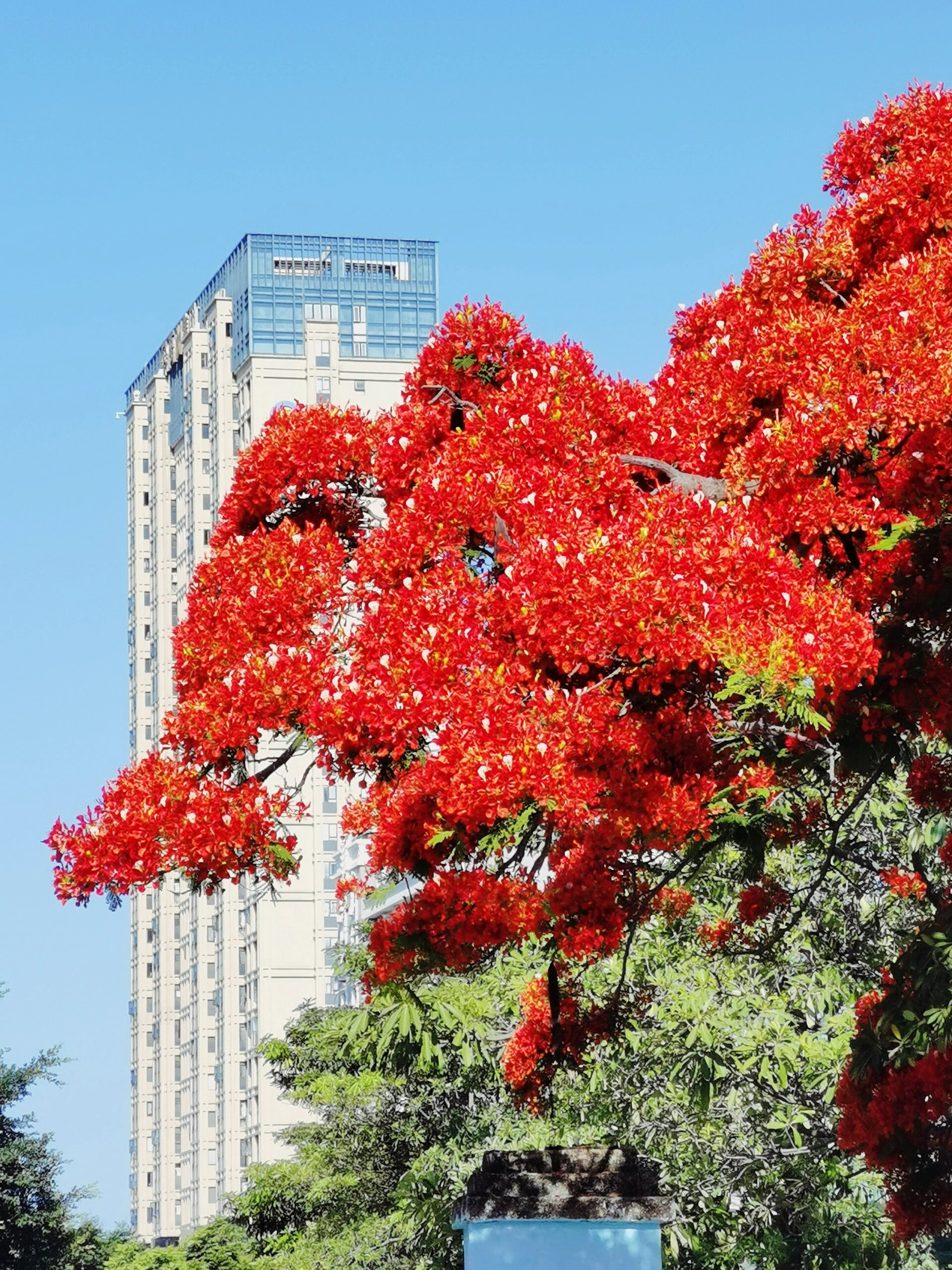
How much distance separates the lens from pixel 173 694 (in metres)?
89.0

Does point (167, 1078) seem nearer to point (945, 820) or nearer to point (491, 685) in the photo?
point (945, 820)

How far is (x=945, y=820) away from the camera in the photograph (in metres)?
16.2

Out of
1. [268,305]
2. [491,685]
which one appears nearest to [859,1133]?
[491,685]

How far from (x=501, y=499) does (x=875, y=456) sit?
1.71 meters

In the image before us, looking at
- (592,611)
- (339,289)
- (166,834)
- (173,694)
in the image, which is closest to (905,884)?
(166,834)

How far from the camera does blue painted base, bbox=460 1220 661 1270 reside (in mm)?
9258

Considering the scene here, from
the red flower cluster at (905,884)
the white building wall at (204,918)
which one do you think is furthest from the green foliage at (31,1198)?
the white building wall at (204,918)

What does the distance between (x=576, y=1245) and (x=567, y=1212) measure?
151 millimetres

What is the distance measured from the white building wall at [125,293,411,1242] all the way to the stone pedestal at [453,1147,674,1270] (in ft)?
218

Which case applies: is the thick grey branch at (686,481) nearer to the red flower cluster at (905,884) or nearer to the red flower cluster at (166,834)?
the red flower cluster at (166,834)

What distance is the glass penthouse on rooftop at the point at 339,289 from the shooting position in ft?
311

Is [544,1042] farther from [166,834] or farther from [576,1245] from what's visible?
[166,834]

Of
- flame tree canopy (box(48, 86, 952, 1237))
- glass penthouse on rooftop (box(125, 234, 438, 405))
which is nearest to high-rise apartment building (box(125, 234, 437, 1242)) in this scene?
glass penthouse on rooftop (box(125, 234, 438, 405))

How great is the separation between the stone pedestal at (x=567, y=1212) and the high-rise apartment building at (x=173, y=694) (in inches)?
2860
